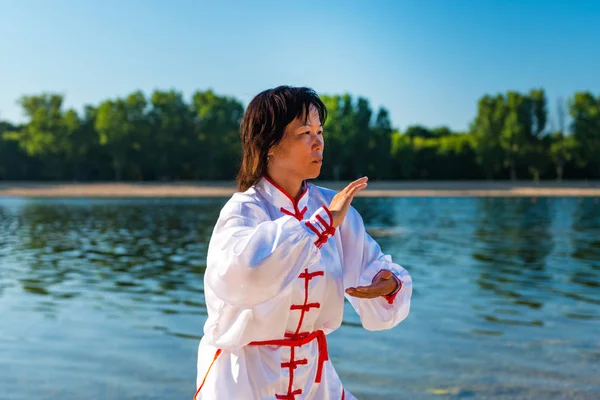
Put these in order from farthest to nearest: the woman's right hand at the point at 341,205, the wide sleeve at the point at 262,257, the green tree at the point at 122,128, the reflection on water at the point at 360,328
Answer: the green tree at the point at 122,128
the reflection on water at the point at 360,328
the woman's right hand at the point at 341,205
the wide sleeve at the point at 262,257

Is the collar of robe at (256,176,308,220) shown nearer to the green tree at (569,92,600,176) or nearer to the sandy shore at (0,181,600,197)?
the sandy shore at (0,181,600,197)

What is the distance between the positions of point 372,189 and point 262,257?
56294 millimetres

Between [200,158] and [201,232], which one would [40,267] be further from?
[200,158]

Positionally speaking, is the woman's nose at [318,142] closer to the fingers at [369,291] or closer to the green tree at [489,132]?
the fingers at [369,291]

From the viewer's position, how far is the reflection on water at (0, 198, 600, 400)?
5750 millimetres

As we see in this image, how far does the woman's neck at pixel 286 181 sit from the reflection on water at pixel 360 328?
139 inches

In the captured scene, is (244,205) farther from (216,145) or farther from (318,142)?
(216,145)

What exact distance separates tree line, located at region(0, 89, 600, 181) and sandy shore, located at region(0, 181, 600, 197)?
7.27 feet

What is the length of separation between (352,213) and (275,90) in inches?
17.9

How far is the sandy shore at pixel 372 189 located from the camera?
171ft

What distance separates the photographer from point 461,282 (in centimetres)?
1102

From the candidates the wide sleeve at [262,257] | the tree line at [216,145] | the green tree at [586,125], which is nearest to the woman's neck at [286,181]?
the wide sleeve at [262,257]

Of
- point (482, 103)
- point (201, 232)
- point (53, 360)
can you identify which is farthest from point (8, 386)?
point (482, 103)

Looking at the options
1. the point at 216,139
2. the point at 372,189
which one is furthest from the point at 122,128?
the point at 372,189
